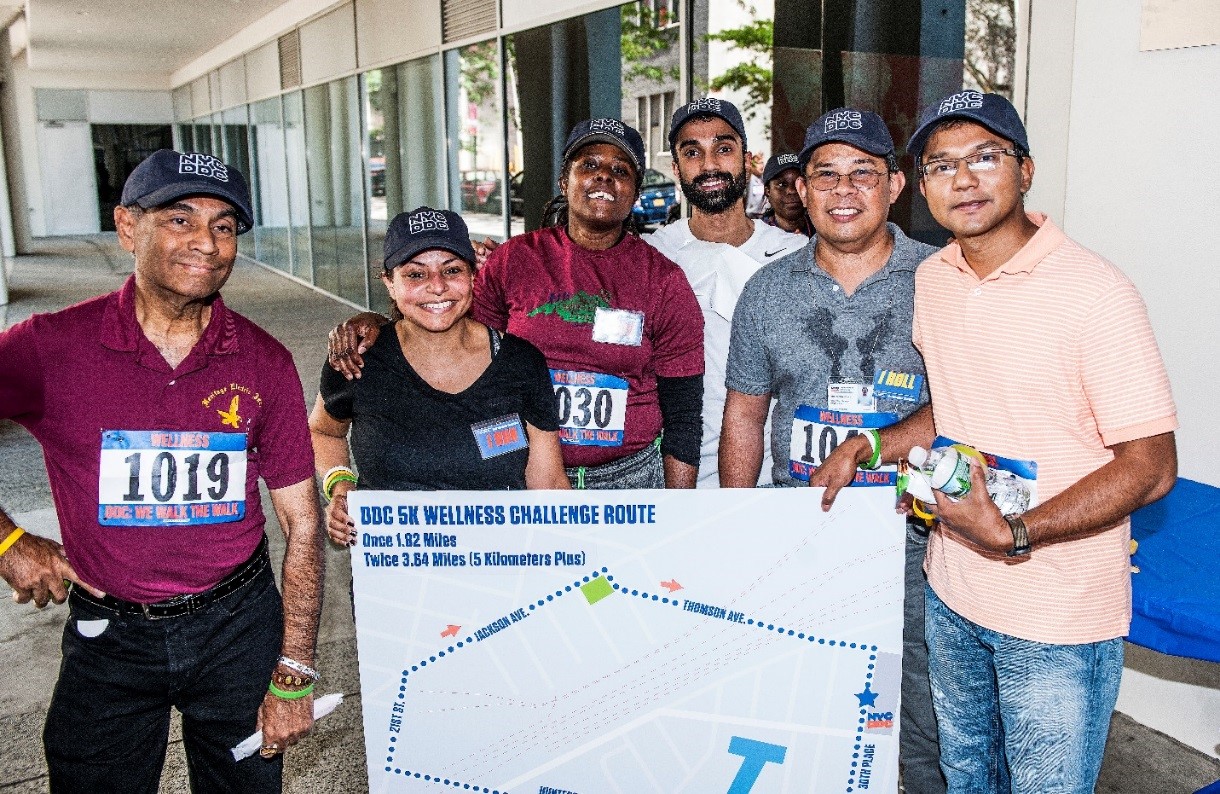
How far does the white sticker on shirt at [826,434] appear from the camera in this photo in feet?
8.46

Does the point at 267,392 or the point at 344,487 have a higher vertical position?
the point at 267,392

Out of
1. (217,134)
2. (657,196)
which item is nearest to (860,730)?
(657,196)

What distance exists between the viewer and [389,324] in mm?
2705

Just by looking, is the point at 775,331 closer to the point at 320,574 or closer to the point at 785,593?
the point at 785,593

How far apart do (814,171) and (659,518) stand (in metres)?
1.02

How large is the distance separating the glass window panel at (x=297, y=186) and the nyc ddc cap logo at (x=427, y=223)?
1286 centimetres

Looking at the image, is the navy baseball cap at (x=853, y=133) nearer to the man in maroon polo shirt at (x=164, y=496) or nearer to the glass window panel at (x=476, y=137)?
the man in maroon polo shirt at (x=164, y=496)

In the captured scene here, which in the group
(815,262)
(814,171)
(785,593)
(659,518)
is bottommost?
(785,593)

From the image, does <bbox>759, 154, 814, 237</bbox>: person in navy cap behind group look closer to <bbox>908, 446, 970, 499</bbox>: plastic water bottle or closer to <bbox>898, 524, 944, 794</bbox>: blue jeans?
<bbox>898, 524, 944, 794</bbox>: blue jeans

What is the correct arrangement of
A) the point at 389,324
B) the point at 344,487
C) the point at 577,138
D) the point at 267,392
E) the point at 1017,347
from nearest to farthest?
the point at 1017,347 < the point at 267,392 < the point at 344,487 < the point at 389,324 < the point at 577,138

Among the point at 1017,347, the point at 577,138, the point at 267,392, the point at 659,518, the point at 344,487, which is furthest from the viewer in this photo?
the point at 577,138

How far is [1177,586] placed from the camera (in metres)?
2.11

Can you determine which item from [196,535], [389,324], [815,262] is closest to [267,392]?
[196,535]

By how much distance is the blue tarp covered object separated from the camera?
2.05 meters
